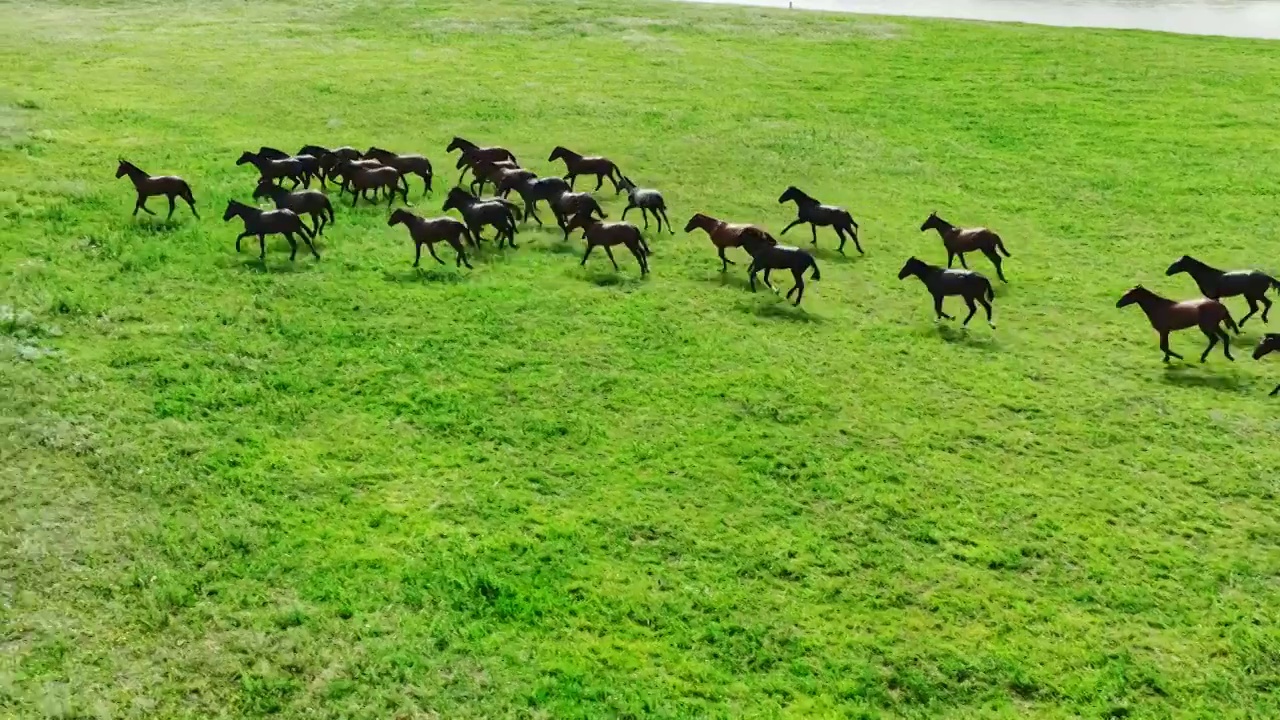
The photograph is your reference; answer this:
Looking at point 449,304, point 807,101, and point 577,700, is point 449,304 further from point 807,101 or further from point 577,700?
point 807,101

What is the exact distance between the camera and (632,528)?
9.68 meters

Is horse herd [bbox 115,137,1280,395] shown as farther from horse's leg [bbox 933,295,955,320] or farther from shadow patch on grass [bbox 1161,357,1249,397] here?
shadow patch on grass [bbox 1161,357,1249,397]

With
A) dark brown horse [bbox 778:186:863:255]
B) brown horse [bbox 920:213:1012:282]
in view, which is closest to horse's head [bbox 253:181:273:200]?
dark brown horse [bbox 778:186:863:255]

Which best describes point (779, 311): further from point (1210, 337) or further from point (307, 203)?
point (307, 203)

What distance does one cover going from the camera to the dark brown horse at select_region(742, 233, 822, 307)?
1503 centimetres

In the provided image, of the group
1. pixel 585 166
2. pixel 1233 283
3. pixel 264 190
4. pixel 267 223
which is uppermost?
pixel 585 166

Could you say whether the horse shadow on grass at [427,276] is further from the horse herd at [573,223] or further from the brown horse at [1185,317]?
the brown horse at [1185,317]

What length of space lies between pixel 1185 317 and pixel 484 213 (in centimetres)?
1123

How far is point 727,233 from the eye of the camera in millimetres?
16250

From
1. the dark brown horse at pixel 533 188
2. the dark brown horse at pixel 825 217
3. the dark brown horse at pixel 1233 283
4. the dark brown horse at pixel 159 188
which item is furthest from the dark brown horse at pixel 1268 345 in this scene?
the dark brown horse at pixel 159 188

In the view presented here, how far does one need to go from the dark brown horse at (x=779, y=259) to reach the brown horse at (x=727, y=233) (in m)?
0.04

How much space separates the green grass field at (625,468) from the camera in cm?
784

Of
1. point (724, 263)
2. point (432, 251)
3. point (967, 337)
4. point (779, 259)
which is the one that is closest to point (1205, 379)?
point (967, 337)

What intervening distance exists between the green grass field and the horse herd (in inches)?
19.4
